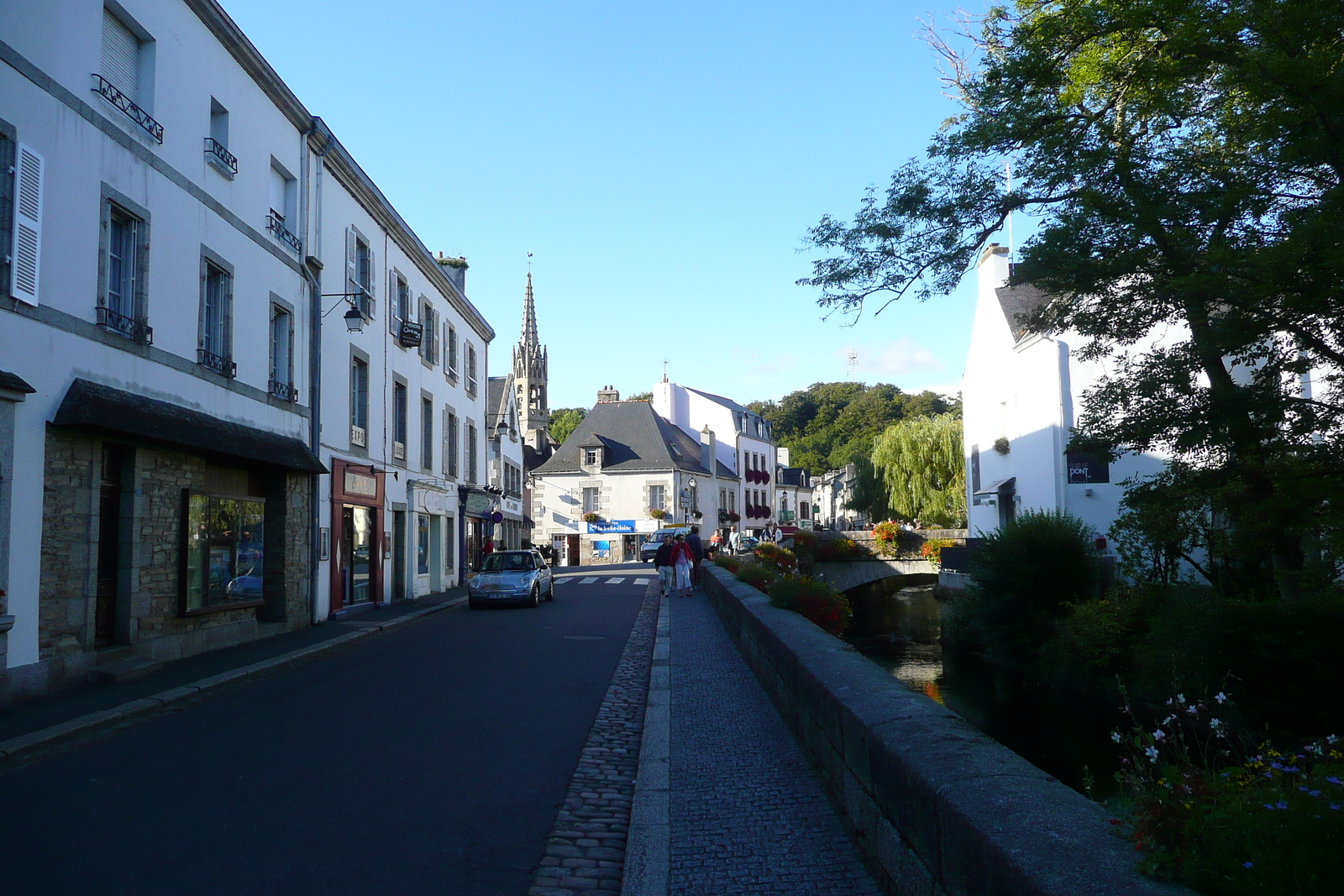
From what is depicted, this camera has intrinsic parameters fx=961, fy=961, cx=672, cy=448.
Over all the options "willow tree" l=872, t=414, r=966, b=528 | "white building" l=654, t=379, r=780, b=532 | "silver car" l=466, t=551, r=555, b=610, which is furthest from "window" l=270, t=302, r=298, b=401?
"white building" l=654, t=379, r=780, b=532

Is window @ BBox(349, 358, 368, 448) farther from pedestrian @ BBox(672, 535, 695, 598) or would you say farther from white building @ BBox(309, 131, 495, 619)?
pedestrian @ BBox(672, 535, 695, 598)

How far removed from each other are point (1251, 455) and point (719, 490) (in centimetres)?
5292

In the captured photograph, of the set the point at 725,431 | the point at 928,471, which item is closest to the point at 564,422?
the point at 725,431

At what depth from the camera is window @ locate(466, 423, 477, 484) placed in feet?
101

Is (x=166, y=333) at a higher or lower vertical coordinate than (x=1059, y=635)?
higher

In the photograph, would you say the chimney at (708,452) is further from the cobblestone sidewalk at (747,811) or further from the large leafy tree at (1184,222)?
the cobblestone sidewalk at (747,811)

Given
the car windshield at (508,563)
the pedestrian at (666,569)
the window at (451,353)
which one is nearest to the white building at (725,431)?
the window at (451,353)

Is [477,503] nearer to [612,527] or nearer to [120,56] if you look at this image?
[120,56]

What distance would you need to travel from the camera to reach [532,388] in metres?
72.5

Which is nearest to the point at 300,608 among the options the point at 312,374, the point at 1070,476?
the point at 312,374

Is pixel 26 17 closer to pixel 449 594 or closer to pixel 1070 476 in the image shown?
pixel 449 594

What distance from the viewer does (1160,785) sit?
291 cm

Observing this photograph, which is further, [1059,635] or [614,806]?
[1059,635]

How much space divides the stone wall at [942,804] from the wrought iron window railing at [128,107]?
10.1 meters
